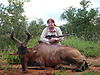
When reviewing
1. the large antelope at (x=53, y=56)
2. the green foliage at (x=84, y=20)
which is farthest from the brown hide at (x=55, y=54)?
the green foliage at (x=84, y=20)

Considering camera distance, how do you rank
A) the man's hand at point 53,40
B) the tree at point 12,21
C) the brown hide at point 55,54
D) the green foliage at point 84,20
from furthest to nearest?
the green foliage at point 84,20, the tree at point 12,21, the man's hand at point 53,40, the brown hide at point 55,54

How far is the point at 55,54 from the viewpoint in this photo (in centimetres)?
674

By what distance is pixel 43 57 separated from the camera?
6723 mm

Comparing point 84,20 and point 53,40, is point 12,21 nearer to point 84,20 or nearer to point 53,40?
point 53,40

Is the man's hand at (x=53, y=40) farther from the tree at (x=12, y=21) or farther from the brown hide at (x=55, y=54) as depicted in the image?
the tree at (x=12, y=21)

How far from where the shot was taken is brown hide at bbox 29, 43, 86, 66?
6523 mm

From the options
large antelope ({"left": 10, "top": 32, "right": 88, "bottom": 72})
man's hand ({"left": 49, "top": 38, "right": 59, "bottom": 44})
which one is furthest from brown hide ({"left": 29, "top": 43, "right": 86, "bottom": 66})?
man's hand ({"left": 49, "top": 38, "right": 59, "bottom": 44})

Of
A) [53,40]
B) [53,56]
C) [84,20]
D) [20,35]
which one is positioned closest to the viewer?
[53,56]

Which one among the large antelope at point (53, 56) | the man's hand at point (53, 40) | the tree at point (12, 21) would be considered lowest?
the large antelope at point (53, 56)

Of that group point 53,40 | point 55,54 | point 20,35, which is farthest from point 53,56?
point 20,35

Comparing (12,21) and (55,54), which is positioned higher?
(12,21)

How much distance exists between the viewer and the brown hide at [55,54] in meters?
6.52

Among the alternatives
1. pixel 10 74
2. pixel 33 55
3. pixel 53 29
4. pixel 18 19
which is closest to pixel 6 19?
pixel 18 19

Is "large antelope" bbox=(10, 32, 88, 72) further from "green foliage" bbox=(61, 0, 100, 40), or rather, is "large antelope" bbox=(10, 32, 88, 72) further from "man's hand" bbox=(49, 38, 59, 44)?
"green foliage" bbox=(61, 0, 100, 40)
